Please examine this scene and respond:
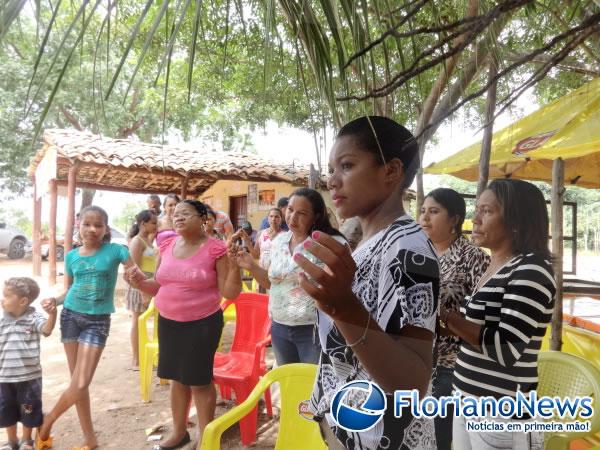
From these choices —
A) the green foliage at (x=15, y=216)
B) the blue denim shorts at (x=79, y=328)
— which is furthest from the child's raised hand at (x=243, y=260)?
the green foliage at (x=15, y=216)

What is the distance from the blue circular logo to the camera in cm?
94

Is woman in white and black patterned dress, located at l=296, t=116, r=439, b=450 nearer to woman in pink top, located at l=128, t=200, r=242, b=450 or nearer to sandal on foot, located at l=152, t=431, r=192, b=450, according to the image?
woman in pink top, located at l=128, t=200, r=242, b=450

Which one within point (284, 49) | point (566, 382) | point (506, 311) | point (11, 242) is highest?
point (284, 49)

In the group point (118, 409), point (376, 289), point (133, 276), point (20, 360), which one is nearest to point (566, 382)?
point (376, 289)

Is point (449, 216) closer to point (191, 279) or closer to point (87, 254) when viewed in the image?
point (191, 279)

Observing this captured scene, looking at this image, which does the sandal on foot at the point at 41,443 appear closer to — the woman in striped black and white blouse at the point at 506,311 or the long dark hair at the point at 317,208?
the long dark hair at the point at 317,208

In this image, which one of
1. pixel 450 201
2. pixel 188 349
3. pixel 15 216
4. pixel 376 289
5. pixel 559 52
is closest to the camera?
pixel 559 52

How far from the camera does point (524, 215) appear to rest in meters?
1.44

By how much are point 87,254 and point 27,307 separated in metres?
0.50

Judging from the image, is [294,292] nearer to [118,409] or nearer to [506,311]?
[506,311]

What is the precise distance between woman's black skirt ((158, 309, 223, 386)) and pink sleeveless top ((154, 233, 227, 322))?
5cm

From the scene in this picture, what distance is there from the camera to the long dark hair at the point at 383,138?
949 millimetres

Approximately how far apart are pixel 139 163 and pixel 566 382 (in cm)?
727

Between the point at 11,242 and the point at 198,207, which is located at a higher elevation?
the point at 198,207
